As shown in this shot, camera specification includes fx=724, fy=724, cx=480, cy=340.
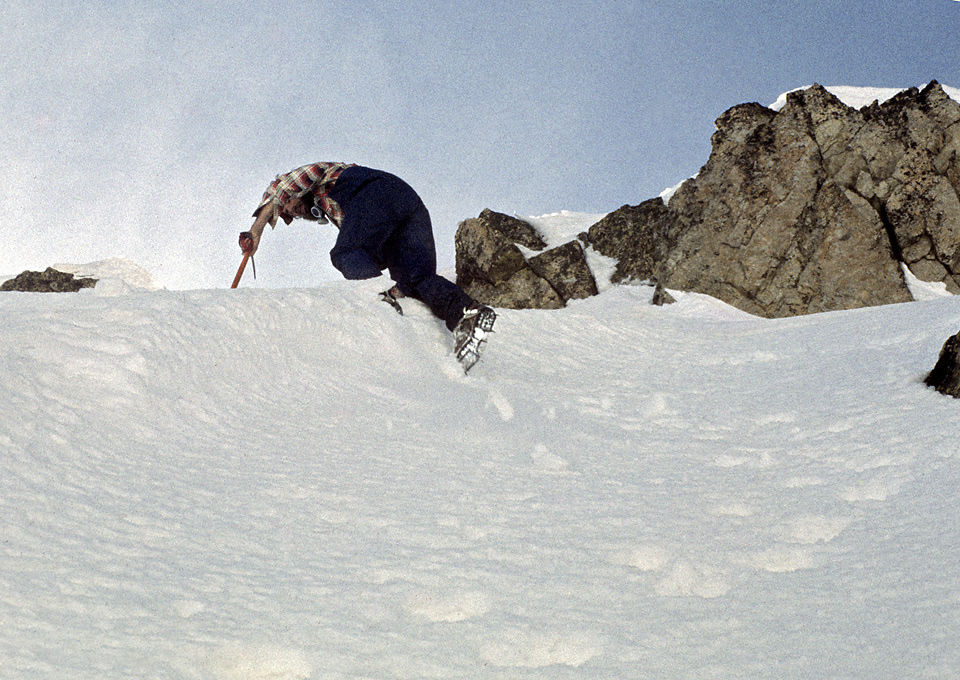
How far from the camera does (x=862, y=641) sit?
1392 millimetres

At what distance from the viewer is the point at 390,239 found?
4.75 metres

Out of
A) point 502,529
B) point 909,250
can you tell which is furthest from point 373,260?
point 909,250

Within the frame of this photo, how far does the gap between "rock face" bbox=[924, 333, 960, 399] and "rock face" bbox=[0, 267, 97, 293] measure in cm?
1601

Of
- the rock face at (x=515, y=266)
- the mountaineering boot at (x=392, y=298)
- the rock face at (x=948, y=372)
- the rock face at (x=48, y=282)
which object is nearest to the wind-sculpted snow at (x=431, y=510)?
the rock face at (x=948, y=372)

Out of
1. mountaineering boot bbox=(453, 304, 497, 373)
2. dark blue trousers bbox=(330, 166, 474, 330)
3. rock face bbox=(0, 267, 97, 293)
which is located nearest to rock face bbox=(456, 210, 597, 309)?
rock face bbox=(0, 267, 97, 293)

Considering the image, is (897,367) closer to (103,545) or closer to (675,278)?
(103,545)

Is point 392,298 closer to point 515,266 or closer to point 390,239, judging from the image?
point 390,239

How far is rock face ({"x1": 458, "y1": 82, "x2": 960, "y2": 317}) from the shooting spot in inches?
441

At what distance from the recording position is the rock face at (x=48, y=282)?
1562cm

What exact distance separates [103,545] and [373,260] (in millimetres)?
2968

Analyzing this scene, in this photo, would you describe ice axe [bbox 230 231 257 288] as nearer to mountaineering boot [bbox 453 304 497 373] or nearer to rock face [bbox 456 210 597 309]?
mountaineering boot [bbox 453 304 497 373]

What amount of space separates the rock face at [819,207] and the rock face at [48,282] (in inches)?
485

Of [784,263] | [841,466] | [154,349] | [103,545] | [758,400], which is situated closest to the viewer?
[103,545]

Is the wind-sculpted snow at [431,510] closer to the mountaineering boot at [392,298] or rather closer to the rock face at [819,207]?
the mountaineering boot at [392,298]
